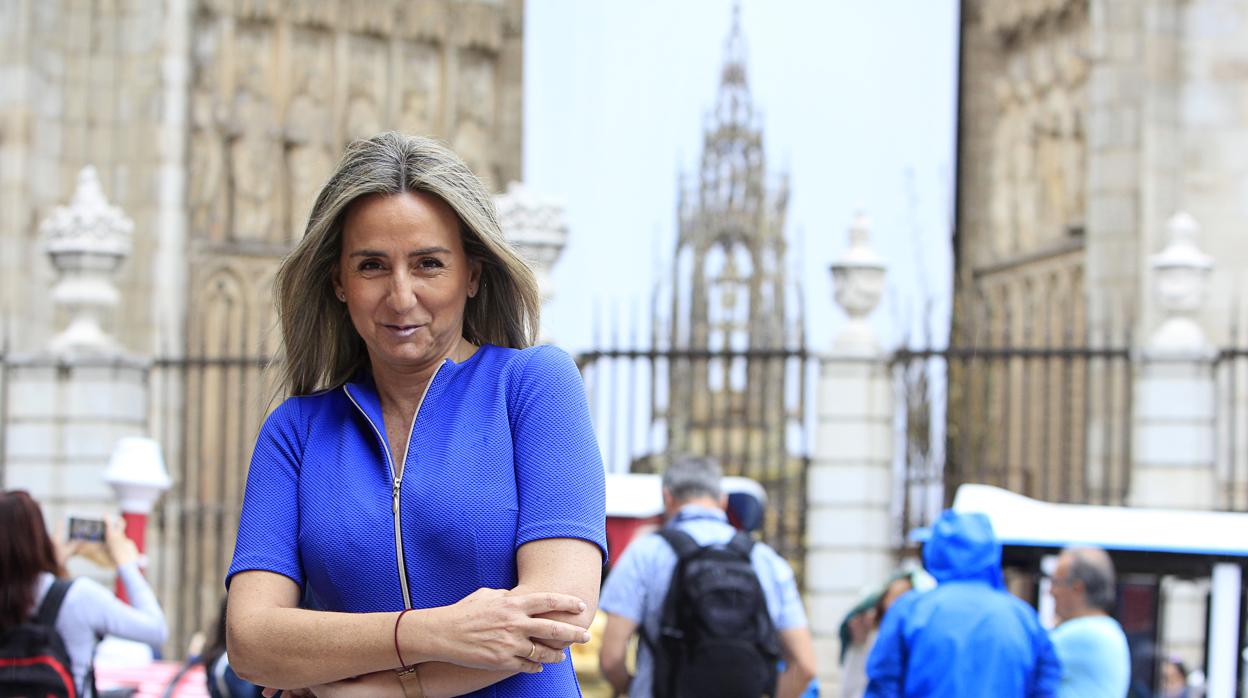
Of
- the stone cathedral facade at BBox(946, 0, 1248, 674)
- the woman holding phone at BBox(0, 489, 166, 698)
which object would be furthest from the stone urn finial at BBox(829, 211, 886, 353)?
the woman holding phone at BBox(0, 489, 166, 698)

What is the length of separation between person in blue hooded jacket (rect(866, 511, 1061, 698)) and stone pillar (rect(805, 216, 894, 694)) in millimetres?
6042

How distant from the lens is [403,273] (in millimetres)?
1934

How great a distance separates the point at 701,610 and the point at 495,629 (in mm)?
3527

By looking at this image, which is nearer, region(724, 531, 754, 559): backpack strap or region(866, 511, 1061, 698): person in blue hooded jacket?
region(866, 511, 1061, 698): person in blue hooded jacket

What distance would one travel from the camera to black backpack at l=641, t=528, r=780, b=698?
5219 millimetres

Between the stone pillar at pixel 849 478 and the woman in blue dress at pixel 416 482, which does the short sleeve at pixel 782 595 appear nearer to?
the woman in blue dress at pixel 416 482

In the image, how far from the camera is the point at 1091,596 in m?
5.97

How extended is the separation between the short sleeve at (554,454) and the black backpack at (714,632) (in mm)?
3324

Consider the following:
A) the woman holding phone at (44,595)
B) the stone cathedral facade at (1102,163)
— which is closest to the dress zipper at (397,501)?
the woman holding phone at (44,595)

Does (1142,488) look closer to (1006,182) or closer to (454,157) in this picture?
(1006,182)

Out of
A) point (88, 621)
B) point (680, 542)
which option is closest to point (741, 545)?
point (680, 542)

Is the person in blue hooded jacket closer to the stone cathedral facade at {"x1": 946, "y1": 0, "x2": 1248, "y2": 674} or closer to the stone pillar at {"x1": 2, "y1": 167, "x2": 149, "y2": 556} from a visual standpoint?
the stone cathedral facade at {"x1": 946, "y1": 0, "x2": 1248, "y2": 674}

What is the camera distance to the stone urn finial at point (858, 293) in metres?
11.5

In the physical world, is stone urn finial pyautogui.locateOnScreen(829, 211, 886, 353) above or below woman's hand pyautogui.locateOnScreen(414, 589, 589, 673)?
above
